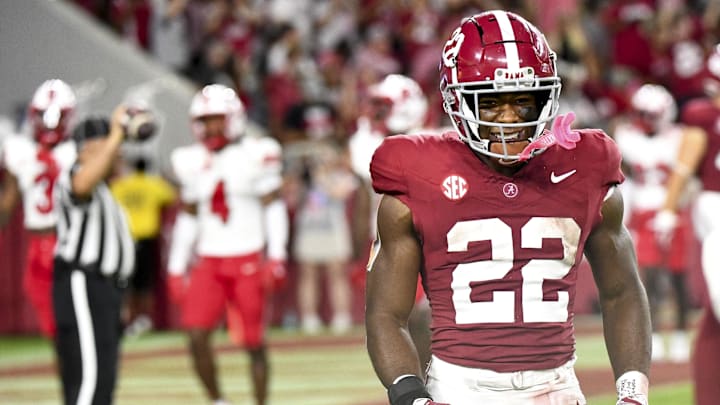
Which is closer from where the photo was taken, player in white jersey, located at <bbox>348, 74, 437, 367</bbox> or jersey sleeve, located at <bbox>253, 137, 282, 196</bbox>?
player in white jersey, located at <bbox>348, 74, 437, 367</bbox>

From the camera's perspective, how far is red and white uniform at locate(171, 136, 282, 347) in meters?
A: 8.46

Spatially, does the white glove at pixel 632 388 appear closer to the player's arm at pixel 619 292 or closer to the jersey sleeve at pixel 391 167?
the player's arm at pixel 619 292

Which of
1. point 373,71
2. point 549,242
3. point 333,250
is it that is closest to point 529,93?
point 549,242

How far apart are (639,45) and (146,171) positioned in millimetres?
6629

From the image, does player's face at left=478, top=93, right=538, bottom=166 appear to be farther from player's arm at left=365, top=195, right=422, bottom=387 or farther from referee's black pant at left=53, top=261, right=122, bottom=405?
referee's black pant at left=53, top=261, right=122, bottom=405

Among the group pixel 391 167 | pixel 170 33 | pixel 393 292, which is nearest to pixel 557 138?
pixel 391 167

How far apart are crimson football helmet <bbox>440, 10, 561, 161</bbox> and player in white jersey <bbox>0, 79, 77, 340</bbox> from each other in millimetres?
3157

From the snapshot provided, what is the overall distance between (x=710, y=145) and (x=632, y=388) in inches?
186

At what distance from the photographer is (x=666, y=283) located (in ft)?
55.8

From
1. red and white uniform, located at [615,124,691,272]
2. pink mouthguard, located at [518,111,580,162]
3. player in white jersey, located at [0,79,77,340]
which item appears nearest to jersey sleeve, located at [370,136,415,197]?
pink mouthguard, located at [518,111,580,162]

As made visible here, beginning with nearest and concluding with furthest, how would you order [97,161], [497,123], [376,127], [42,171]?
1. [497,123]
2. [97,161]
3. [42,171]
4. [376,127]

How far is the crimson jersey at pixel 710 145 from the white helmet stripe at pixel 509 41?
4662 millimetres

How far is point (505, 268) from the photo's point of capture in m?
3.62

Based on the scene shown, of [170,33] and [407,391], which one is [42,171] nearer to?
[407,391]
